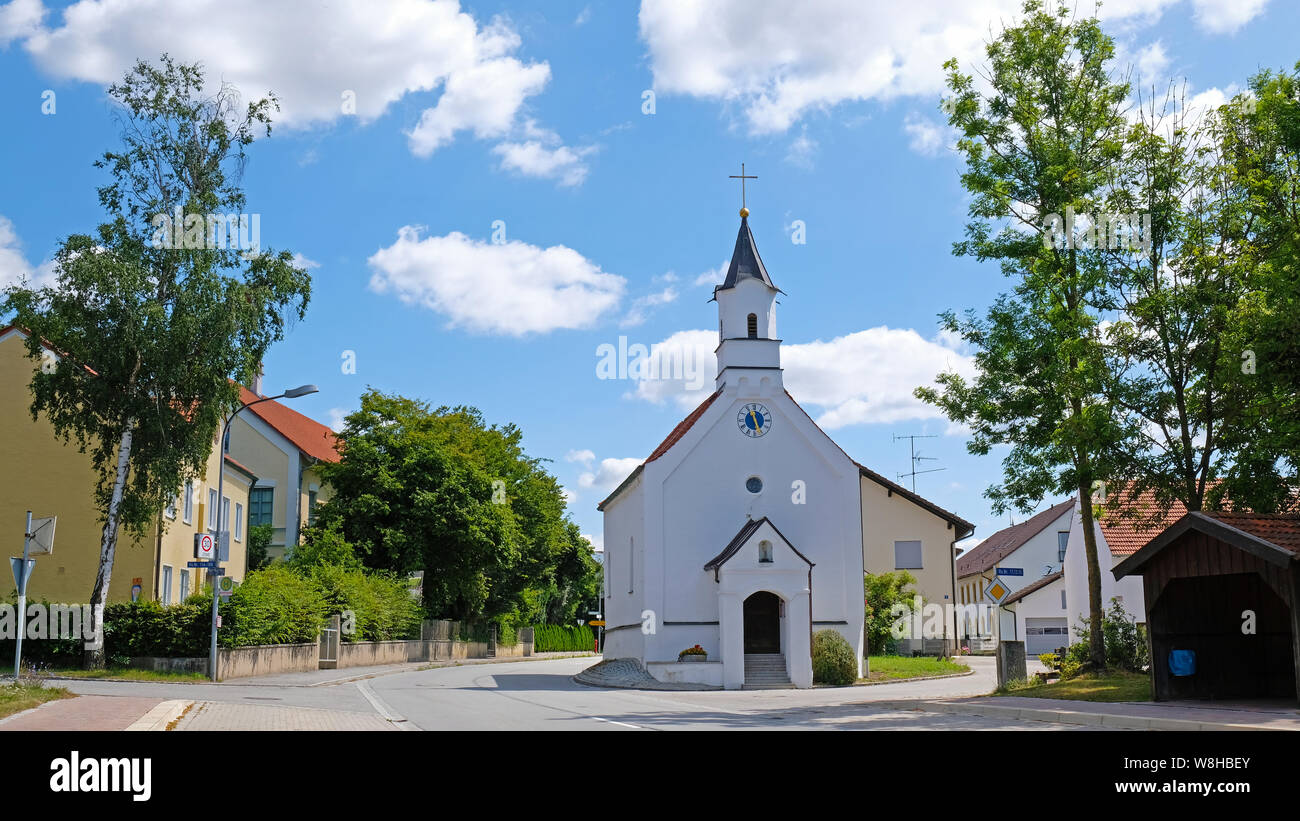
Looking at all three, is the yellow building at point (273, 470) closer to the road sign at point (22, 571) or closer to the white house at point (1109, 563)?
the road sign at point (22, 571)

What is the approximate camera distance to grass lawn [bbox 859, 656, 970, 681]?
35312mm

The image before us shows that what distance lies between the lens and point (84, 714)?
15.8m

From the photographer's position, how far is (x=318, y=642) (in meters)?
36.3

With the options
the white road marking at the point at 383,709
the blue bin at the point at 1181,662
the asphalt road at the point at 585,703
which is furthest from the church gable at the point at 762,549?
the blue bin at the point at 1181,662

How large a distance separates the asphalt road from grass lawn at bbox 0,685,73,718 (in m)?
2.38

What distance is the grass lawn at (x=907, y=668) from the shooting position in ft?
116

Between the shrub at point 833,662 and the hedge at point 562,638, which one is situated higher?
the shrub at point 833,662

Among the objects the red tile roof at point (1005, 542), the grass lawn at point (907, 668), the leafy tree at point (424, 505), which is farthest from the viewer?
the red tile roof at point (1005, 542)

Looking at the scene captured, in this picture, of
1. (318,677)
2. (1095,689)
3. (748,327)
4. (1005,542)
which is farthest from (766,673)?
(1005,542)

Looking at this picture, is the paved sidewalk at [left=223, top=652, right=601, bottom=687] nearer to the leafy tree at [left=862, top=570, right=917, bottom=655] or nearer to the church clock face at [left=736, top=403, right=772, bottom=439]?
the church clock face at [left=736, top=403, right=772, bottom=439]

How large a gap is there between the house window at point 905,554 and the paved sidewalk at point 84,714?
3791cm

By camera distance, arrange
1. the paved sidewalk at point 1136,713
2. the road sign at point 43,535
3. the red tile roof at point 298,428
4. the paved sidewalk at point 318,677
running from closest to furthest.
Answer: the paved sidewalk at point 1136,713 → the road sign at point 43,535 → the paved sidewalk at point 318,677 → the red tile roof at point 298,428

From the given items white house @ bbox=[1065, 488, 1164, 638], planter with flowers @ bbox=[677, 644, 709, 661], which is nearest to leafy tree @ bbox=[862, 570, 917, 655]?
white house @ bbox=[1065, 488, 1164, 638]
